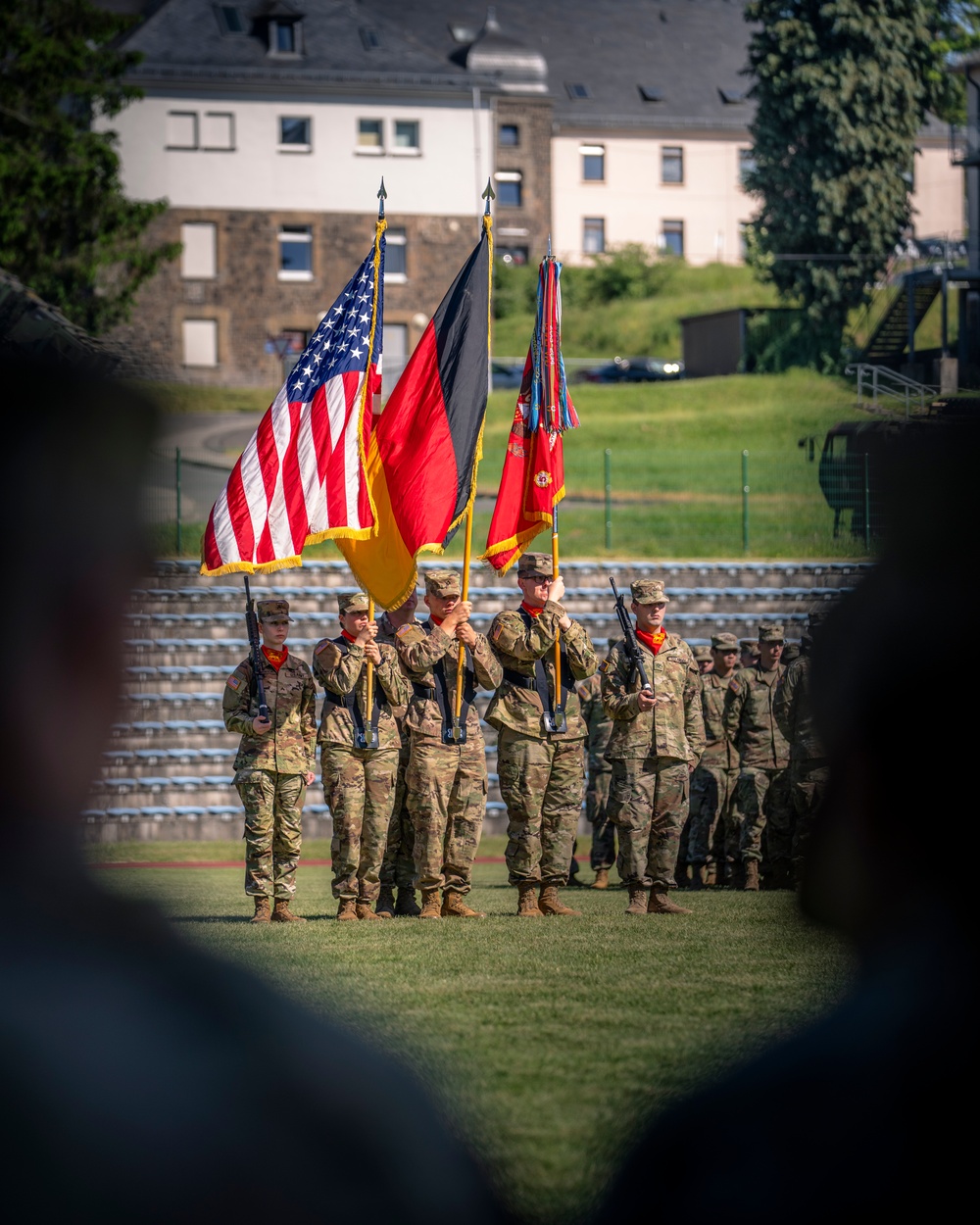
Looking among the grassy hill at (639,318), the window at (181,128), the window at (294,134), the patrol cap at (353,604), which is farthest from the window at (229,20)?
the patrol cap at (353,604)

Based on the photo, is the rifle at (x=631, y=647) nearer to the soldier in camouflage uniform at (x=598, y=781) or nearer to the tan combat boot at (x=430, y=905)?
the tan combat boot at (x=430, y=905)

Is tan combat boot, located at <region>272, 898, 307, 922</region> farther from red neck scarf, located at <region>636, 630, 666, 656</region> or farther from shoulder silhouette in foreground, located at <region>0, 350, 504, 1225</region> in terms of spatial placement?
shoulder silhouette in foreground, located at <region>0, 350, 504, 1225</region>

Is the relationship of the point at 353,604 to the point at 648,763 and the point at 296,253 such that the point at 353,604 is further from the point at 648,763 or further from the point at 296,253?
the point at 296,253

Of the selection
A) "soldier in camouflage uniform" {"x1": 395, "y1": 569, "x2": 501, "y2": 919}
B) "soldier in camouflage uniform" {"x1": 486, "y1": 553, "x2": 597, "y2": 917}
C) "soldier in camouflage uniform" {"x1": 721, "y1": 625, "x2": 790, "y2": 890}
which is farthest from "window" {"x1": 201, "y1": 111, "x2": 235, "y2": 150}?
"soldier in camouflage uniform" {"x1": 486, "y1": 553, "x2": 597, "y2": 917}

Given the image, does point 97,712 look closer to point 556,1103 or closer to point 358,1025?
point 358,1025

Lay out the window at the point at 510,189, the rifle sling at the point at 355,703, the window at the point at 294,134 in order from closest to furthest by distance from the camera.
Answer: the rifle sling at the point at 355,703 < the window at the point at 294,134 < the window at the point at 510,189

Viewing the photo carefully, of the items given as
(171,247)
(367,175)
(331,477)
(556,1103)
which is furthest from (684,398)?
(556,1103)

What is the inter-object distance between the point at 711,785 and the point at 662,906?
3579 mm

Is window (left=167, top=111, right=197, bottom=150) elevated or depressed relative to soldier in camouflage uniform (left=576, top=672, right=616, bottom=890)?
elevated

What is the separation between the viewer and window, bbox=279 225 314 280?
45375mm

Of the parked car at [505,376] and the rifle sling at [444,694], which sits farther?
the parked car at [505,376]

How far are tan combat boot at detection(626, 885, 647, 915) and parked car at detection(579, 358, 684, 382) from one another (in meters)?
34.2

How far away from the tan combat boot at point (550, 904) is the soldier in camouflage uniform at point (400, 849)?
35.6 inches

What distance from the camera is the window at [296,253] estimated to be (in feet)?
149
